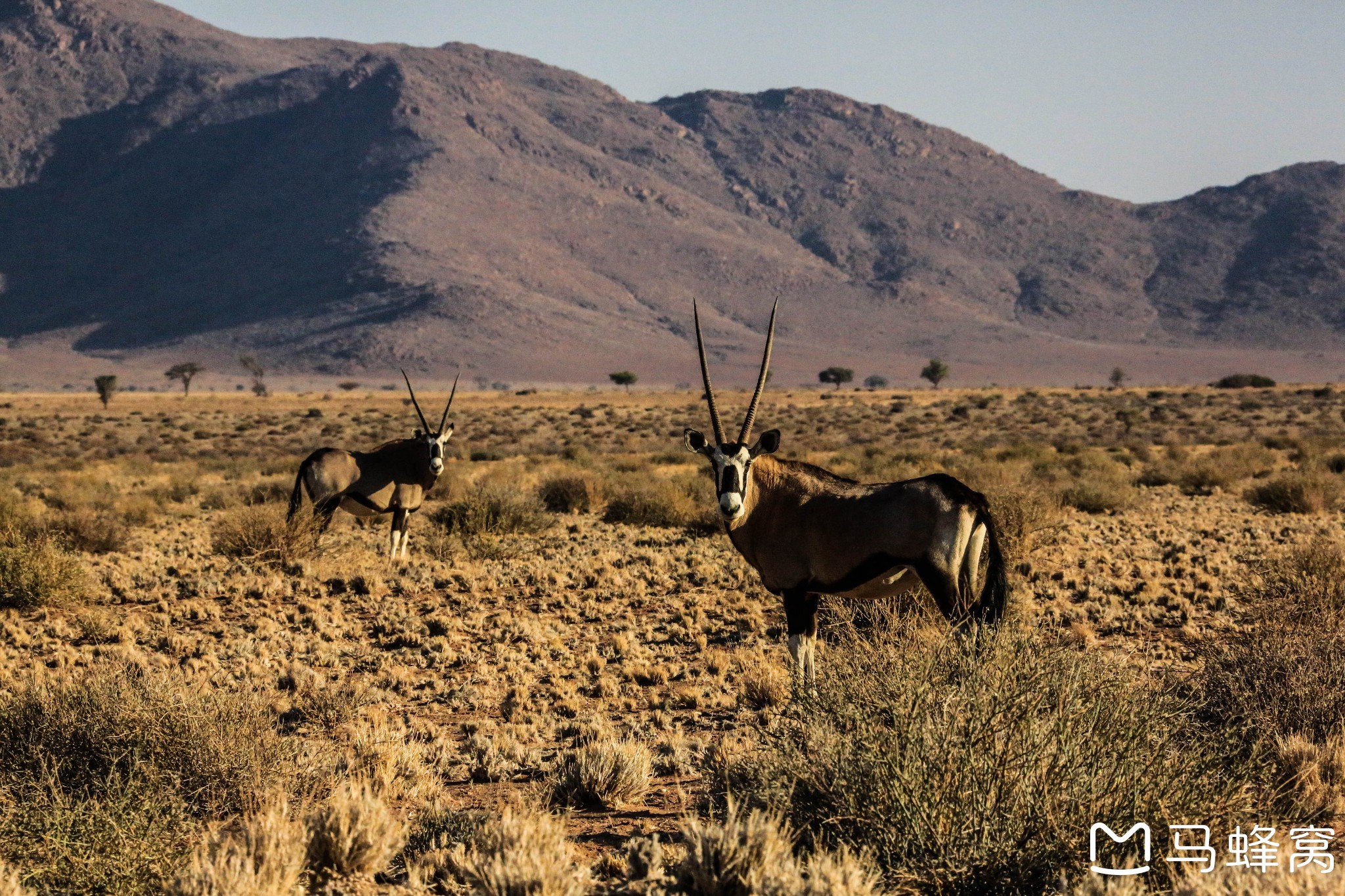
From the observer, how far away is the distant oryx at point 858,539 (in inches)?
285

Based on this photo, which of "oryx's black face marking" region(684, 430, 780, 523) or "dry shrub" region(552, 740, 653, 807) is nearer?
"dry shrub" region(552, 740, 653, 807)

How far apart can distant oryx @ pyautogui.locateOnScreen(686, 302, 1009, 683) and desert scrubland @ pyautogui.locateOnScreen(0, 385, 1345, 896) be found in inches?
14.6

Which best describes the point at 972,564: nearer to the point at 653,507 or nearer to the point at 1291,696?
the point at 1291,696

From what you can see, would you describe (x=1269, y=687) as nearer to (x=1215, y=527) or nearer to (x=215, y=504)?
(x=1215, y=527)

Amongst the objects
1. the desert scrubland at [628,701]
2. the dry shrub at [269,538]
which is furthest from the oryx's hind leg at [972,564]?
the dry shrub at [269,538]

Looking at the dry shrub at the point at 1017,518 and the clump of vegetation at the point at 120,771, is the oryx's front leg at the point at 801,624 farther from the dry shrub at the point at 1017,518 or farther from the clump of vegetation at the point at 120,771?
the dry shrub at the point at 1017,518

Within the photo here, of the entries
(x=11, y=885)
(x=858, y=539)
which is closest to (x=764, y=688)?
(x=858, y=539)

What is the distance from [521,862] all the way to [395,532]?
1117 centimetres

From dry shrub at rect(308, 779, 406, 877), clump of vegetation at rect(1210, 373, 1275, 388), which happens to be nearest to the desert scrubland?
dry shrub at rect(308, 779, 406, 877)

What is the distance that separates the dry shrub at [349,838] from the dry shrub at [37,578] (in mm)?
8479

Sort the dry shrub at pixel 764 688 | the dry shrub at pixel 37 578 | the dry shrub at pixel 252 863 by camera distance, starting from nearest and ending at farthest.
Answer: the dry shrub at pixel 252 863 → the dry shrub at pixel 764 688 → the dry shrub at pixel 37 578

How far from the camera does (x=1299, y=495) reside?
1903 cm

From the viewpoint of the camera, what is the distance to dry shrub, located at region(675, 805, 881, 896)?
430cm

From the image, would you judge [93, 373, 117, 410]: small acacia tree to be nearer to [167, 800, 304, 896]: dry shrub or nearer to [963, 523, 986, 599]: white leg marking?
[963, 523, 986, 599]: white leg marking
